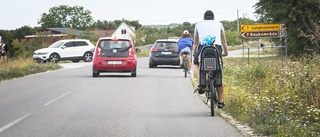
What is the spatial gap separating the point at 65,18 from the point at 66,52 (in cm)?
11511

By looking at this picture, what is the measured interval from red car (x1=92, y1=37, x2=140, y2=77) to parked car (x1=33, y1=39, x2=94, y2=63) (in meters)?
20.6

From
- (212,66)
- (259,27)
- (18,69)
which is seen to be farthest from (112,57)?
(212,66)

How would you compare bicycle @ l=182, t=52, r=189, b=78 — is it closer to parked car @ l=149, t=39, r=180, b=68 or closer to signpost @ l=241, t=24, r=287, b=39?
signpost @ l=241, t=24, r=287, b=39

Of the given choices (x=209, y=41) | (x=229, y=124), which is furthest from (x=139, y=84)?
(x=229, y=124)

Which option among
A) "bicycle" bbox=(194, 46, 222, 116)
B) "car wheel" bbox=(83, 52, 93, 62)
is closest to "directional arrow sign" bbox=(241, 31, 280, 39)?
"bicycle" bbox=(194, 46, 222, 116)

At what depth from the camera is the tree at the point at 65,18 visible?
160000 mm

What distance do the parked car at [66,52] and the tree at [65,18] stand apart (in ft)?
365

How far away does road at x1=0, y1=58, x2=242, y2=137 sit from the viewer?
10.7 m

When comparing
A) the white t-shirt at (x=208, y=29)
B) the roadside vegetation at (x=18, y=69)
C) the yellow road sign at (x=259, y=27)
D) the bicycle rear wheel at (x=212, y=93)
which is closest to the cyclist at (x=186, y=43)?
the yellow road sign at (x=259, y=27)

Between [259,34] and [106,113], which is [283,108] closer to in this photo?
[106,113]

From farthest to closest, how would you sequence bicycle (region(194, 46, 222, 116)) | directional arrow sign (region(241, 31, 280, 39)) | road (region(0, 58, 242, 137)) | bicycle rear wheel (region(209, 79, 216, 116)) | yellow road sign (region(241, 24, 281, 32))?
yellow road sign (region(241, 24, 281, 32)) < directional arrow sign (region(241, 31, 280, 39)) < bicycle (region(194, 46, 222, 116)) < bicycle rear wheel (region(209, 79, 216, 116)) < road (region(0, 58, 242, 137))

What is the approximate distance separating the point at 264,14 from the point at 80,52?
41.1ft

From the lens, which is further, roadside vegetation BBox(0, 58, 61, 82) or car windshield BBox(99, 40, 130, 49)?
roadside vegetation BBox(0, 58, 61, 82)

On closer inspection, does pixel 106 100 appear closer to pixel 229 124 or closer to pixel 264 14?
pixel 229 124
